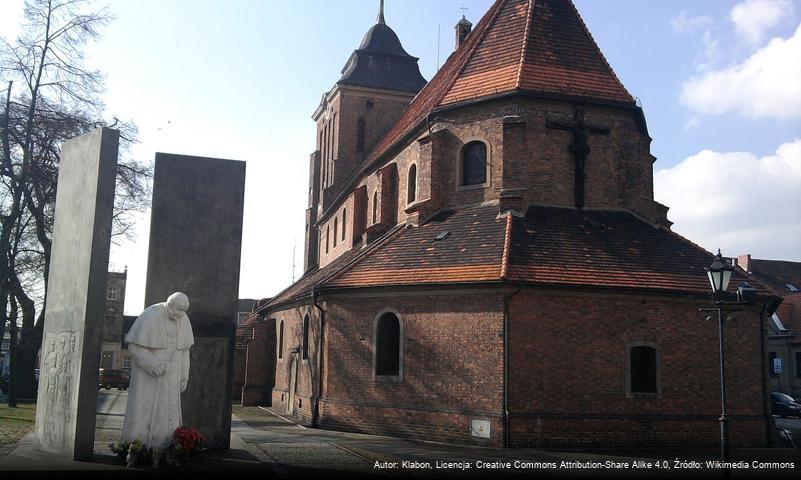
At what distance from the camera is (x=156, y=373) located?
477 inches

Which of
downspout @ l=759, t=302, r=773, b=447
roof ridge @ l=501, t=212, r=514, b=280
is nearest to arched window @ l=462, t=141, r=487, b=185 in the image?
roof ridge @ l=501, t=212, r=514, b=280

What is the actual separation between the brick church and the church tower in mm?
12743

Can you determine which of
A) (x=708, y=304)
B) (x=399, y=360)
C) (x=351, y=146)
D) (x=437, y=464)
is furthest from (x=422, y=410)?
(x=351, y=146)

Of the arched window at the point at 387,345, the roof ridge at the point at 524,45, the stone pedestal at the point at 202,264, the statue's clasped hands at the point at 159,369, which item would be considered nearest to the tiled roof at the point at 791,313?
the roof ridge at the point at 524,45

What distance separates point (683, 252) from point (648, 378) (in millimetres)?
4062

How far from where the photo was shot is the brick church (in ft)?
62.0

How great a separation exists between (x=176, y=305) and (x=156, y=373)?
1.14m

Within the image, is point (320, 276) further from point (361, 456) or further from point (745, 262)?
point (745, 262)

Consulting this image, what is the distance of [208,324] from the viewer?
15.4m

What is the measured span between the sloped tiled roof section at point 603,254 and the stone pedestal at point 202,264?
6.99 metres

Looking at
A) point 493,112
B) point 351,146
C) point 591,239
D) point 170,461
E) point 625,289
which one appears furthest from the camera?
point 351,146

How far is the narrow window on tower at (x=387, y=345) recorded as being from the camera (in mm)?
20906

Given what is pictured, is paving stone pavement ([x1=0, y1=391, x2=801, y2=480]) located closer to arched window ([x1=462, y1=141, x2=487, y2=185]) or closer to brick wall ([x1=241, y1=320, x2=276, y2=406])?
arched window ([x1=462, y1=141, x2=487, y2=185])

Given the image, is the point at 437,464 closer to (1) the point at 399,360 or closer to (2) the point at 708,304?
(1) the point at 399,360
